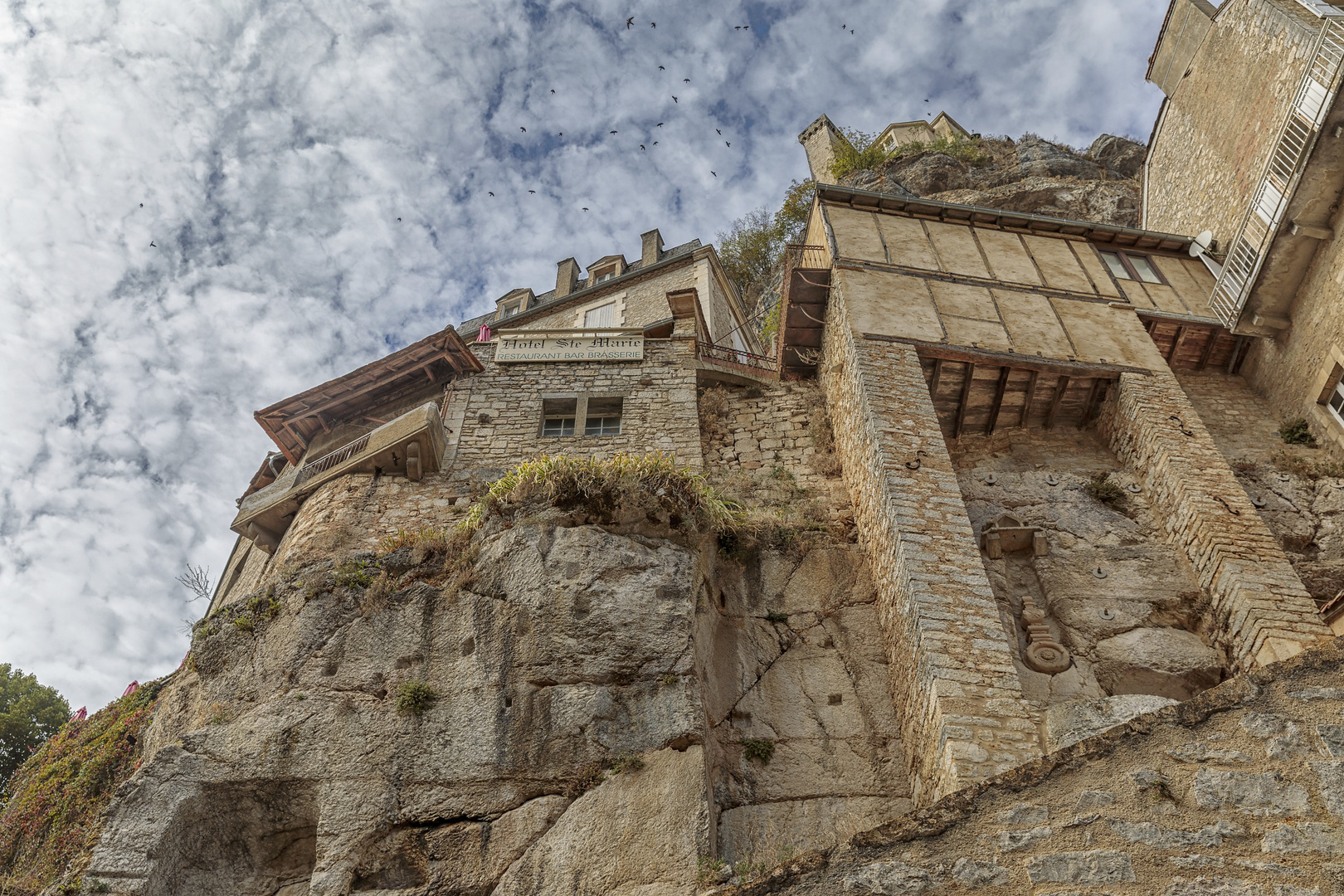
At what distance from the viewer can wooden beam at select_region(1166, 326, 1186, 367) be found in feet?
45.1

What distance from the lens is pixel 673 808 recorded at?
22.9 feet

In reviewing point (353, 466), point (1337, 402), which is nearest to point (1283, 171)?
point (1337, 402)

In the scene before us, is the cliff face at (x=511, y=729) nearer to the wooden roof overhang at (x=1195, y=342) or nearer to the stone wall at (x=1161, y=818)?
the stone wall at (x=1161, y=818)

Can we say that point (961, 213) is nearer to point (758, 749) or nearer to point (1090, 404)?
point (1090, 404)

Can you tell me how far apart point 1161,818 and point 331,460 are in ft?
38.4

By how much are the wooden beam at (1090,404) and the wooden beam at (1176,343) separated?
2.47m

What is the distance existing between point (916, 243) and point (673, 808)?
9915 millimetres

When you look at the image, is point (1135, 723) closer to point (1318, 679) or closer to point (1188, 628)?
point (1318, 679)

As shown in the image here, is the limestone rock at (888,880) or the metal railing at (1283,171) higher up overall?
the metal railing at (1283,171)

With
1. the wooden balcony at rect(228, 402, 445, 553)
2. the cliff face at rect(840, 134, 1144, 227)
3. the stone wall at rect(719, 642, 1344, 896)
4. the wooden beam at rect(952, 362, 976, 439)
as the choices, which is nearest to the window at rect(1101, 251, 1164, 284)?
the wooden beam at rect(952, 362, 976, 439)

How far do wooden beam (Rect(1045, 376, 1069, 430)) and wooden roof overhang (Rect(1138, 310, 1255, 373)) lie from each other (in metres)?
2.54

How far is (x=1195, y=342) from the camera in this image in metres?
13.9

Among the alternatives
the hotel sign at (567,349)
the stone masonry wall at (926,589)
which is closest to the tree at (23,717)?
the hotel sign at (567,349)

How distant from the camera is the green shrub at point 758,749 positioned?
838 centimetres
